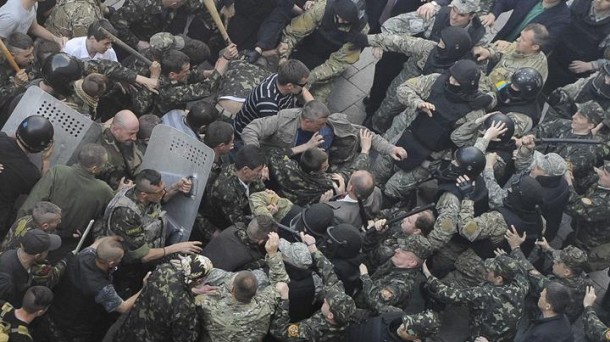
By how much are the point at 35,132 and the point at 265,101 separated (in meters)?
2.43

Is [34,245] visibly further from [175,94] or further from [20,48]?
[20,48]

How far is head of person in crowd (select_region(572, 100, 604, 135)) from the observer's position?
8758mm

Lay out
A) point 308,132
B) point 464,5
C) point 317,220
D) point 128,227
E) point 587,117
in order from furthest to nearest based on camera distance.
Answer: point 464,5 → point 587,117 → point 308,132 → point 317,220 → point 128,227

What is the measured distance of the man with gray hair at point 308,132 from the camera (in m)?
7.96

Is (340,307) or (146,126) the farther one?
(146,126)

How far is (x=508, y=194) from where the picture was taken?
804 centimetres

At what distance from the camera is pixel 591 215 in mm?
8406

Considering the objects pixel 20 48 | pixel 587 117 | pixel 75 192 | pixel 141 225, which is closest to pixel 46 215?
pixel 75 192

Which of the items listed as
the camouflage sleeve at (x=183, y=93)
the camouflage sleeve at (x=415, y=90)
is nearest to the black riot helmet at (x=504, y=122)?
the camouflage sleeve at (x=415, y=90)

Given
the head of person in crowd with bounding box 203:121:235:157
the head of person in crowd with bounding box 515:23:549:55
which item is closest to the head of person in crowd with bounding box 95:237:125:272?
the head of person in crowd with bounding box 203:121:235:157

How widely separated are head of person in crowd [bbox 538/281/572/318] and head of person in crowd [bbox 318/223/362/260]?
5.66ft

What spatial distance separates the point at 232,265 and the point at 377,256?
5.16ft

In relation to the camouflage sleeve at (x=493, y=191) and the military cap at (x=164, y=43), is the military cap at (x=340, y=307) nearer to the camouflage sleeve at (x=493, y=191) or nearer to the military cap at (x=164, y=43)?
the camouflage sleeve at (x=493, y=191)

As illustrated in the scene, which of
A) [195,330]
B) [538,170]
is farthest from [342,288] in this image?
[538,170]
